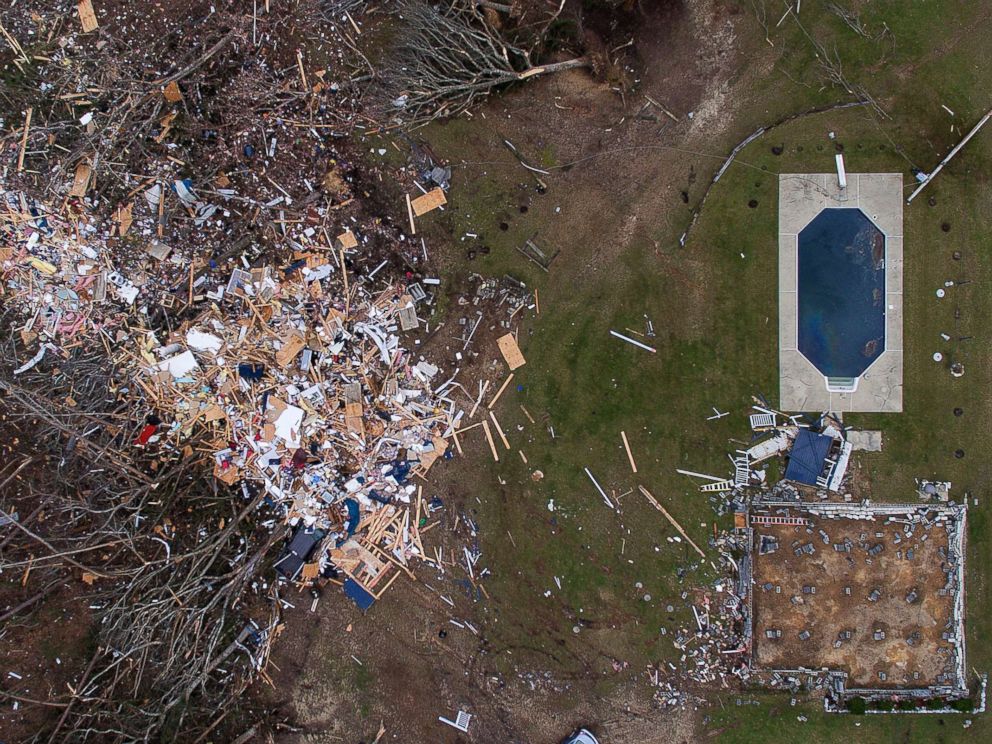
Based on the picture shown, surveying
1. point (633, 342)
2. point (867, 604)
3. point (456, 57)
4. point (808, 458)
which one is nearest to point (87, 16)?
point (456, 57)

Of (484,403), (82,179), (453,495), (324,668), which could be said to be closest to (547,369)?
(484,403)

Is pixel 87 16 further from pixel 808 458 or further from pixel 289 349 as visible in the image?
pixel 808 458

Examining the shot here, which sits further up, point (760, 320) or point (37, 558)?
point (760, 320)

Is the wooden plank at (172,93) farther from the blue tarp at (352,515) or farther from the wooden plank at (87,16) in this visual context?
the blue tarp at (352,515)

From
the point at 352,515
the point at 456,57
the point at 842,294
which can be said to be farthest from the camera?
the point at 842,294

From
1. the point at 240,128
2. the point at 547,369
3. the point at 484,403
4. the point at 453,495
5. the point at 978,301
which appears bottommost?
the point at 453,495

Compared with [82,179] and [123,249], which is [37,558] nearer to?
[123,249]

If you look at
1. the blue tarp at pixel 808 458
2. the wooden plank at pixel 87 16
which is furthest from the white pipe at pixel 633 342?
the wooden plank at pixel 87 16
